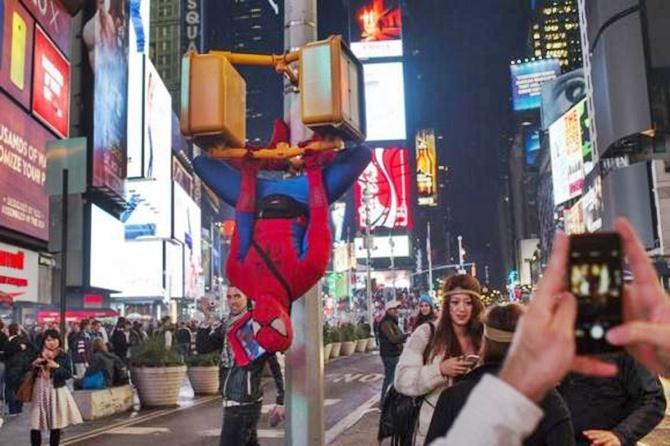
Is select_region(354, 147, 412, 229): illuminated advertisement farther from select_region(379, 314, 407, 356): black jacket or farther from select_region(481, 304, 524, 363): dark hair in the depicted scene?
select_region(481, 304, 524, 363): dark hair

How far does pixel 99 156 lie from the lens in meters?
39.2

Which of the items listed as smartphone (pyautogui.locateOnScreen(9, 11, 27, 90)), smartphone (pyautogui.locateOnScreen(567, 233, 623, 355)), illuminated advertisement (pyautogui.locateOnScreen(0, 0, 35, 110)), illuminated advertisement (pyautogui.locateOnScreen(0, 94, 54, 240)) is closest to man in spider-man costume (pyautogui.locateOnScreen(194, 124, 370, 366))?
smartphone (pyautogui.locateOnScreen(567, 233, 623, 355))

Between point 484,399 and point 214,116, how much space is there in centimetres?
296

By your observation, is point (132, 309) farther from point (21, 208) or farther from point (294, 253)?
point (294, 253)

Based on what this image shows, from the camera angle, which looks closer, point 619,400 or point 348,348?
point 619,400

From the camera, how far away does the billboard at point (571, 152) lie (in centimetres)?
7450

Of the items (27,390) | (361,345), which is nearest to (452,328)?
(27,390)

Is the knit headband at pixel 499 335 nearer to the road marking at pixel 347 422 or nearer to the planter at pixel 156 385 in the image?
the road marking at pixel 347 422

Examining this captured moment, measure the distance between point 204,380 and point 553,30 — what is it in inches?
7591

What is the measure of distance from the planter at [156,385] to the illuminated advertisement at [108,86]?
24240 mm

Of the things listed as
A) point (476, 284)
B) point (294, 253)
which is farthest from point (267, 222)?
point (476, 284)

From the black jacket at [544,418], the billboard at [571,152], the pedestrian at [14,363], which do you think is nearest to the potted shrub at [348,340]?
the pedestrian at [14,363]

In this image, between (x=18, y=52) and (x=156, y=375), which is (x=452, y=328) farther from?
(x=18, y=52)

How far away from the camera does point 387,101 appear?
89.3 m
